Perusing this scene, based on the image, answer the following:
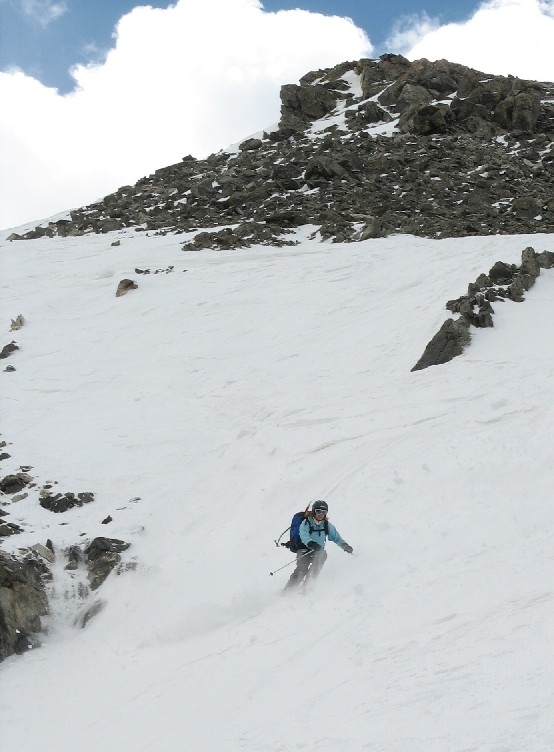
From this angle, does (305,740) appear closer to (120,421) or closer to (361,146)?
(120,421)

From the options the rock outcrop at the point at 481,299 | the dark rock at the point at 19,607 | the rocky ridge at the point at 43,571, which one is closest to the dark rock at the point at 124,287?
the rock outcrop at the point at 481,299

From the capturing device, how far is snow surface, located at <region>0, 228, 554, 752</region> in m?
6.71

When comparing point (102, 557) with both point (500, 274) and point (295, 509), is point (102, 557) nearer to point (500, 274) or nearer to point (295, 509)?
point (295, 509)

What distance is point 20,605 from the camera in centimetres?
1034

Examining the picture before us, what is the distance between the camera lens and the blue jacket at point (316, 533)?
33.0 ft

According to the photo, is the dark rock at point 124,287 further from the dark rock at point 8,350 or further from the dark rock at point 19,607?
the dark rock at point 19,607

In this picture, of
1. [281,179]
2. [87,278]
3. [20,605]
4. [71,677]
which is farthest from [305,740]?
[281,179]

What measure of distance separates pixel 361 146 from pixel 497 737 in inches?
1587

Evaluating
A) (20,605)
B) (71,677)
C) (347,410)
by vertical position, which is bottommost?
(71,677)

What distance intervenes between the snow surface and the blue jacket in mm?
447

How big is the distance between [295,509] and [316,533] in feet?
6.94

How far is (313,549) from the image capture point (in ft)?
32.9

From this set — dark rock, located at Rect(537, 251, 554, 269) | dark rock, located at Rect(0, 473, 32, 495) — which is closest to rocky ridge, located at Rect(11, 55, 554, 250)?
dark rock, located at Rect(537, 251, 554, 269)

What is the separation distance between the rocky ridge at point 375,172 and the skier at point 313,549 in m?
20.1
